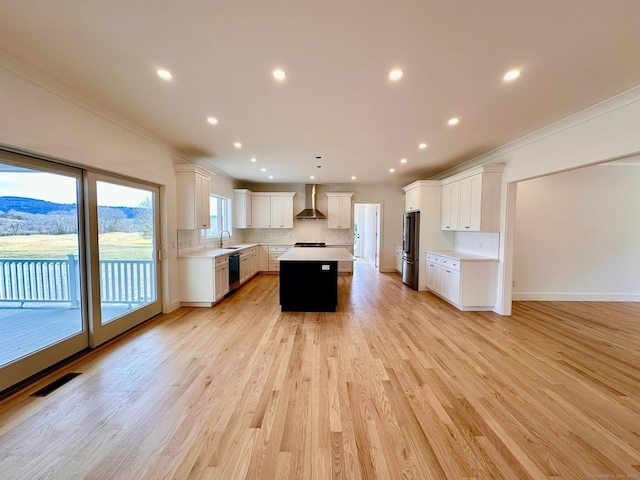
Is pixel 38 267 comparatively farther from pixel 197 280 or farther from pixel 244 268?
pixel 244 268

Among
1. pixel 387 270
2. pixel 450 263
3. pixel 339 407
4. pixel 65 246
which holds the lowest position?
pixel 339 407

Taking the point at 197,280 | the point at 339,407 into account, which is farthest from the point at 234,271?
the point at 339,407

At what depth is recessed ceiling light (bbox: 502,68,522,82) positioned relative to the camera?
2029mm

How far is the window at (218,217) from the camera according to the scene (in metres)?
5.84

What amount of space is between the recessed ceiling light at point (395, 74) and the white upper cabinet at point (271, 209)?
5.41 metres

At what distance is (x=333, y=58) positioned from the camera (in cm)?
191

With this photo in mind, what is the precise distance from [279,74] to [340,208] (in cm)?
547

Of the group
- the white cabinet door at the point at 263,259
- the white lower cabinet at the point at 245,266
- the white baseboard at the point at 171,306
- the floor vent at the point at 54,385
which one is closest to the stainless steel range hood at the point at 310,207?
the white cabinet door at the point at 263,259

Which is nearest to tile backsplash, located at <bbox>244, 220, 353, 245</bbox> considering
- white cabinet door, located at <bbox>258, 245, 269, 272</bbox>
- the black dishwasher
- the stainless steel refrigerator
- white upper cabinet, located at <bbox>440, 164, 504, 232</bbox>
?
white cabinet door, located at <bbox>258, 245, 269, 272</bbox>

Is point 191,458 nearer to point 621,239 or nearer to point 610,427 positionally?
point 610,427

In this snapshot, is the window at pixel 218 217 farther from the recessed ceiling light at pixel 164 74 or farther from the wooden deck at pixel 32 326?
the recessed ceiling light at pixel 164 74

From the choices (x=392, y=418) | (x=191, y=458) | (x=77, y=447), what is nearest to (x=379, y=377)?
(x=392, y=418)

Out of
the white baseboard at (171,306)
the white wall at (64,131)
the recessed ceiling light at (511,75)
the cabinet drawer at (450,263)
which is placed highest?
the recessed ceiling light at (511,75)

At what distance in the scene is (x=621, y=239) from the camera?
471 centimetres
